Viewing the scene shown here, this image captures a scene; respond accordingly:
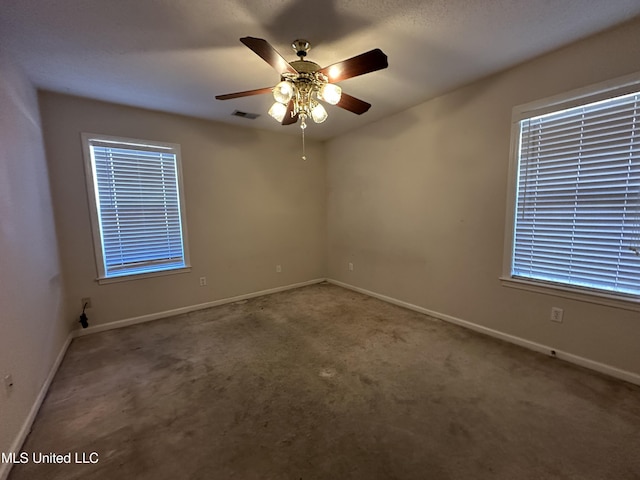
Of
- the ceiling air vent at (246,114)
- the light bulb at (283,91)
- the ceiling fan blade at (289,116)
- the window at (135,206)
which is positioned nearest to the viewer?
the light bulb at (283,91)

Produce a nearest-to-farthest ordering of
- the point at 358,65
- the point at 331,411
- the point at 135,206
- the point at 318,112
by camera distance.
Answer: the point at 358,65, the point at 331,411, the point at 318,112, the point at 135,206

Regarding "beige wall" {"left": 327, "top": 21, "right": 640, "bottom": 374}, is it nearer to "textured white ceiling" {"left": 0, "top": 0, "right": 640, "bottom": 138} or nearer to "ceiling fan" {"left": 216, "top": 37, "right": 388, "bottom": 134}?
"textured white ceiling" {"left": 0, "top": 0, "right": 640, "bottom": 138}

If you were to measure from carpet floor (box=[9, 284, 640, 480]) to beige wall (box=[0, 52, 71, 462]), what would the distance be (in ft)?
0.82

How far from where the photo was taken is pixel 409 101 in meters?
3.07

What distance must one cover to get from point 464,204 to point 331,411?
7.85 ft

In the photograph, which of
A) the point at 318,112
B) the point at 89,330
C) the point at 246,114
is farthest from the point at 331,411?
the point at 246,114

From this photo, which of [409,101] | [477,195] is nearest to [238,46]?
[409,101]

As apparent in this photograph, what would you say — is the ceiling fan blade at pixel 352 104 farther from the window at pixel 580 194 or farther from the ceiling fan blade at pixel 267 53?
the window at pixel 580 194

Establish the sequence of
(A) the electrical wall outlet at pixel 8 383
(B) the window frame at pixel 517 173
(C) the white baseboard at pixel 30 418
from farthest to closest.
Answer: (B) the window frame at pixel 517 173, (A) the electrical wall outlet at pixel 8 383, (C) the white baseboard at pixel 30 418

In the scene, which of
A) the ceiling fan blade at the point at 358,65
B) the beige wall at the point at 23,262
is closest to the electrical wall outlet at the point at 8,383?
the beige wall at the point at 23,262

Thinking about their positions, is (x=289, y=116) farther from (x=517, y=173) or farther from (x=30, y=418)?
(x=30, y=418)

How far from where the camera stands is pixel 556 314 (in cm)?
229

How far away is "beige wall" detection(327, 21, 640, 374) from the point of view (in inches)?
80.4

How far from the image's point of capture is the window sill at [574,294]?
196 centimetres
